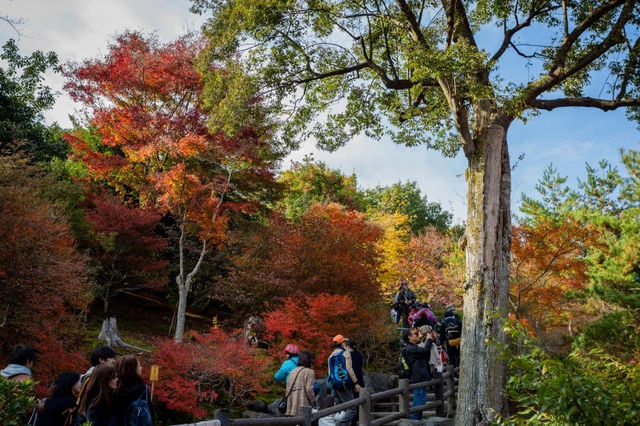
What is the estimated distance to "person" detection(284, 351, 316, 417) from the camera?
6.12 metres

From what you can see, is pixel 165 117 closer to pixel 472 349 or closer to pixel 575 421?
pixel 472 349

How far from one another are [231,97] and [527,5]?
585cm

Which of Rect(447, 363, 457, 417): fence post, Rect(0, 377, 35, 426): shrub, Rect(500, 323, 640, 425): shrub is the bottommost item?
Rect(447, 363, 457, 417): fence post

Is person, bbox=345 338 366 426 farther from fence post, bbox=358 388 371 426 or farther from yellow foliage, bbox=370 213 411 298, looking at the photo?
yellow foliage, bbox=370 213 411 298

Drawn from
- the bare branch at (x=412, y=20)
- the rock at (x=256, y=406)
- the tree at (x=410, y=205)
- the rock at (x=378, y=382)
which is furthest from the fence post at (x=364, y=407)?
the tree at (x=410, y=205)

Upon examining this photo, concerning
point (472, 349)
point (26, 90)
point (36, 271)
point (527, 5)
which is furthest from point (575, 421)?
point (26, 90)

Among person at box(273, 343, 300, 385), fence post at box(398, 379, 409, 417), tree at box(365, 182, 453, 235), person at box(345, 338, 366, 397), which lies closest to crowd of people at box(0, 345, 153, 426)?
person at box(273, 343, 300, 385)

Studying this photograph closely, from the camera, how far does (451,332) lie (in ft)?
36.9

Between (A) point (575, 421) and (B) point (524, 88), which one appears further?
(B) point (524, 88)

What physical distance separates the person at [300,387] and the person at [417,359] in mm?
2674

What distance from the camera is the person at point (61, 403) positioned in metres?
4.03

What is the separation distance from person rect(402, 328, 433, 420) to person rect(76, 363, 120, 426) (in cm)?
556

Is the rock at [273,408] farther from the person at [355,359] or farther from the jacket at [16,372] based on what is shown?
the jacket at [16,372]

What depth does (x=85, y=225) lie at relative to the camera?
13812 mm
